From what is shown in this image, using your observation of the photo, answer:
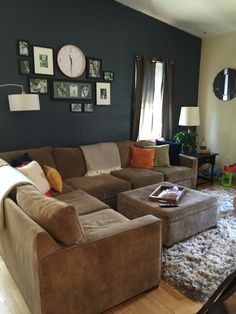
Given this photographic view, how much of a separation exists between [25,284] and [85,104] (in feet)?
9.04

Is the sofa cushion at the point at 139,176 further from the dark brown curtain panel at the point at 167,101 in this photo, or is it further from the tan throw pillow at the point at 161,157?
the dark brown curtain panel at the point at 167,101

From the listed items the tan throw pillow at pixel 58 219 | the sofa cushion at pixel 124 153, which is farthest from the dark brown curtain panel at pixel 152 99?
the tan throw pillow at pixel 58 219

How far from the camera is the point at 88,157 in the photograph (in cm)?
368

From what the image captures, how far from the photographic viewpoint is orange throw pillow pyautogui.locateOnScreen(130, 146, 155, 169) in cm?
404

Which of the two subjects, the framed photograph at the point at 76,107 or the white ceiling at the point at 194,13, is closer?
the white ceiling at the point at 194,13

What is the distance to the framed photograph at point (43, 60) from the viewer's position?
339 cm

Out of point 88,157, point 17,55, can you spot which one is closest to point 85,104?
point 88,157

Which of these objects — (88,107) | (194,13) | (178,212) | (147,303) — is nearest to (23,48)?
(88,107)

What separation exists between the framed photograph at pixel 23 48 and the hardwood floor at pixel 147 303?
8.66ft

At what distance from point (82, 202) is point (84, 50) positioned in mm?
2333

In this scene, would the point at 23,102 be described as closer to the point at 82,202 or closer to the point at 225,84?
the point at 82,202

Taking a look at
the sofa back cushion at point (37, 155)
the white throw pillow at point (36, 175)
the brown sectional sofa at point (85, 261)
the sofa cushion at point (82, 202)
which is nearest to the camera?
the brown sectional sofa at point (85, 261)

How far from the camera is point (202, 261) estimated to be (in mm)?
2352

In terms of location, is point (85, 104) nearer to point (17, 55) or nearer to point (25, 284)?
point (17, 55)
